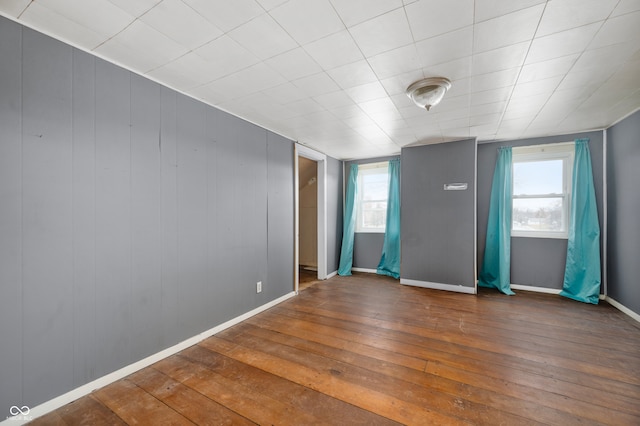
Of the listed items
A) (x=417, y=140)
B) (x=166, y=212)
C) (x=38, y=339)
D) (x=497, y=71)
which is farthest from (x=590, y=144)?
(x=38, y=339)

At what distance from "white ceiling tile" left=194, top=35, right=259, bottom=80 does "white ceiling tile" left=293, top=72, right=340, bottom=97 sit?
0.48 meters

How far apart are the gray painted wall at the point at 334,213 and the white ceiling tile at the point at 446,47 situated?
332 cm

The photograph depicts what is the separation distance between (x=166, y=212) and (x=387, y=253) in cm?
418

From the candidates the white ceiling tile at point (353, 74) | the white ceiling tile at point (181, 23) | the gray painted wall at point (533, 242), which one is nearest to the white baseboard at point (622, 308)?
the gray painted wall at point (533, 242)

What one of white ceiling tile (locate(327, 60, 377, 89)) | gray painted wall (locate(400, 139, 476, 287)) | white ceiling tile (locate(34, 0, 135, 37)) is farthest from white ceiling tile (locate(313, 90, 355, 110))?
gray painted wall (locate(400, 139, 476, 287))

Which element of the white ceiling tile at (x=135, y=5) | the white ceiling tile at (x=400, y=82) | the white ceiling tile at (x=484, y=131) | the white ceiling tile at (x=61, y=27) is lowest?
the white ceiling tile at (x=61, y=27)

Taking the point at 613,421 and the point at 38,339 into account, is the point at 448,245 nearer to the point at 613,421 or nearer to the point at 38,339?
the point at 613,421

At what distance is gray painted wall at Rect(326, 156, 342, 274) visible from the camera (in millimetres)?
5281

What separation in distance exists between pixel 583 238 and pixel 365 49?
172 inches

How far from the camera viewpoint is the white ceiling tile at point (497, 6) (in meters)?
1.45

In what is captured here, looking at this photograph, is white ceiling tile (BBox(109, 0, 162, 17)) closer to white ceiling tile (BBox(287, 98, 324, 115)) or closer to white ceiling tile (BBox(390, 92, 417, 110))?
white ceiling tile (BBox(287, 98, 324, 115))

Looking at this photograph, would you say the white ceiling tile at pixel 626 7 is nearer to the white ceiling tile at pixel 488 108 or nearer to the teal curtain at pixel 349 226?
the white ceiling tile at pixel 488 108

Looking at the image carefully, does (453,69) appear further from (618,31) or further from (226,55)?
(226,55)

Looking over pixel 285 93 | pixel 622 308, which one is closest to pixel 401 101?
pixel 285 93
